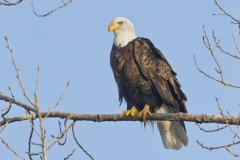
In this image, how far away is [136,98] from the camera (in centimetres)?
687

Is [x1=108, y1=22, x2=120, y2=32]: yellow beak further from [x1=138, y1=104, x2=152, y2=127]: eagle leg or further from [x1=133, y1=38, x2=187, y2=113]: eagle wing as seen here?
[x1=138, y1=104, x2=152, y2=127]: eagle leg

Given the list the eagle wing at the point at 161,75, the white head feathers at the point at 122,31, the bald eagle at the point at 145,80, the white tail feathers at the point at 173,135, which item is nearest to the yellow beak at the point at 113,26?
the white head feathers at the point at 122,31

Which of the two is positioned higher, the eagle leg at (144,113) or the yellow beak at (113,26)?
the yellow beak at (113,26)

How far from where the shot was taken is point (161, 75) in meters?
6.94

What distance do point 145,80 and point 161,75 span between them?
0.72 ft

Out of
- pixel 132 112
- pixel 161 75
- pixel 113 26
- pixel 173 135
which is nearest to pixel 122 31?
pixel 113 26

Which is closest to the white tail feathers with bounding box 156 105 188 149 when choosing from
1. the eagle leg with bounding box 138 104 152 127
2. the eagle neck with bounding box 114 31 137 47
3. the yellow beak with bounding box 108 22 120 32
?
the eagle leg with bounding box 138 104 152 127

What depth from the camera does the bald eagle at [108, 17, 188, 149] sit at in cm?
682

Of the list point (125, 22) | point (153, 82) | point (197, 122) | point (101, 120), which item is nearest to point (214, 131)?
point (197, 122)

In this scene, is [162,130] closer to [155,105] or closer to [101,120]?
[155,105]

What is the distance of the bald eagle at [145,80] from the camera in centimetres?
682

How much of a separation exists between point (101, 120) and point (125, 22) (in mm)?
2572

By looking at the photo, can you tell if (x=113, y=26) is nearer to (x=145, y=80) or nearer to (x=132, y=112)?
(x=145, y=80)

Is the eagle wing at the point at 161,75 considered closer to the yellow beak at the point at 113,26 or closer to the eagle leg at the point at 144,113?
the eagle leg at the point at 144,113
